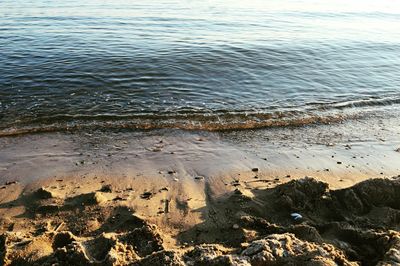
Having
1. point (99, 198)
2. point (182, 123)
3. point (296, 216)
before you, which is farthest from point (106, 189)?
point (182, 123)

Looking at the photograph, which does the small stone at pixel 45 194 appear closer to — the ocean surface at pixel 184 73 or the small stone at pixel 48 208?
the small stone at pixel 48 208

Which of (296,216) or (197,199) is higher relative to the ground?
(296,216)

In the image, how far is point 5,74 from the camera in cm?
1177

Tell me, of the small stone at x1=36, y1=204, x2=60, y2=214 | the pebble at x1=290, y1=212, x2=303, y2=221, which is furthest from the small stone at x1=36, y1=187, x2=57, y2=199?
the pebble at x1=290, y1=212, x2=303, y2=221

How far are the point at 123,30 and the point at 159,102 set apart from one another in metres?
12.4

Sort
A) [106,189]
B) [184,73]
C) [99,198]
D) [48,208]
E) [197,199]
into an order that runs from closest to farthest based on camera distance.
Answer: [48,208] < [99,198] < [197,199] < [106,189] < [184,73]

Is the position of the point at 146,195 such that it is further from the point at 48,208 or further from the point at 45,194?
the point at 45,194

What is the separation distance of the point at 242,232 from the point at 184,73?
A: 932 centimetres

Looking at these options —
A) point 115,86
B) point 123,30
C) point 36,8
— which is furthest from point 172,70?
point 36,8

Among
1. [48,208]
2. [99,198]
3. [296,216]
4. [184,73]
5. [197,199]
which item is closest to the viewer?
[296,216]

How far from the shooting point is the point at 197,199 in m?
5.35

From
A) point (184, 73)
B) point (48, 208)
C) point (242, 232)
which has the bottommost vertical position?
point (48, 208)

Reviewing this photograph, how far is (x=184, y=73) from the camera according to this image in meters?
12.9

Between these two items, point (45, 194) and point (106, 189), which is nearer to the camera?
point (45, 194)
